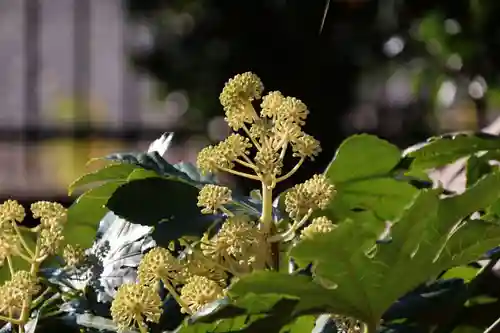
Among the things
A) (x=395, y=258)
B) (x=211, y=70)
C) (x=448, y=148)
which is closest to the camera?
(x=395, y=258)

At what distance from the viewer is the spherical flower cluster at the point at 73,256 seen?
478mm

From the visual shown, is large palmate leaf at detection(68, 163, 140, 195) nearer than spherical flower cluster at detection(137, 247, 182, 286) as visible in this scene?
No

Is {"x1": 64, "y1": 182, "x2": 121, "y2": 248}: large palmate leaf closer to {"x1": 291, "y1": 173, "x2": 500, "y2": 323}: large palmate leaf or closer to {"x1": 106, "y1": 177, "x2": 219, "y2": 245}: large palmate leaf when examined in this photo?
{"x1": 106, "y1": 177, "x2": 219, "y2": 245}: large palmate leaf

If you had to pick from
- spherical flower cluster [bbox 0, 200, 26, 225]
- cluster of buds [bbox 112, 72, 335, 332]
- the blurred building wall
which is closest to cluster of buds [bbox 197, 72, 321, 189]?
cluster of buds [bbox 112, 72, 335, 332]

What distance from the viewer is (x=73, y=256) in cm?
48

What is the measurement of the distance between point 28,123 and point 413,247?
384 cm

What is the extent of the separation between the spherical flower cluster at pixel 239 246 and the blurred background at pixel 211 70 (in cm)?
65

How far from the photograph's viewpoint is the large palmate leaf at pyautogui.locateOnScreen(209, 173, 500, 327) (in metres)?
0.36

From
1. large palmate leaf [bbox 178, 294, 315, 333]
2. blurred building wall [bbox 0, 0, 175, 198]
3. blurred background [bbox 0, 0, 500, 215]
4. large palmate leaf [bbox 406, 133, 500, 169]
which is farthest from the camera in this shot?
blurred building wall [bbox 0, 0, 175, 198]

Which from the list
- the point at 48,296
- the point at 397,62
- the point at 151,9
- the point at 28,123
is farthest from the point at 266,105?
the point at 28,123

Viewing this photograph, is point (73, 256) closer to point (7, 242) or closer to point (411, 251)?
point (7, 242)

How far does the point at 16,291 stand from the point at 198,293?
0.32 ft

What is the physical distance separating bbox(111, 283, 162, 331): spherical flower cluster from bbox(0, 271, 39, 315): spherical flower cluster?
66 millimetres

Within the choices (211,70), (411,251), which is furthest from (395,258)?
(211,70)
